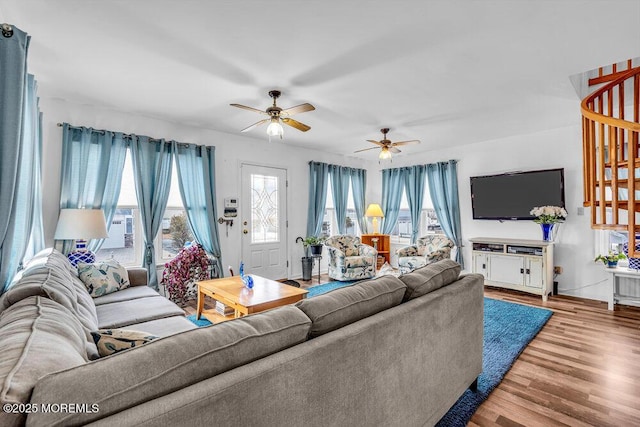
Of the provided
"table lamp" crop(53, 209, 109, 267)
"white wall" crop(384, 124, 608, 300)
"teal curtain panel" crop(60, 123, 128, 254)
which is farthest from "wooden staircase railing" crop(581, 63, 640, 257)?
"teal curtain panel" crop(60, 123, 128, 254)

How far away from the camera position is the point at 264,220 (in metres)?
5.38

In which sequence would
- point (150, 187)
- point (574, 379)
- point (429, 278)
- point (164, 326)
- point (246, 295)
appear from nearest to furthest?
point (429, 278) < point (164, 326) < point (574, 379) < point (246, 295) < point (150, 187)

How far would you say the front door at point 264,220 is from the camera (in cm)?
512

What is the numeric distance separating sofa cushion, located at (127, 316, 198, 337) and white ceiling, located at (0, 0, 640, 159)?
2094 millimetres

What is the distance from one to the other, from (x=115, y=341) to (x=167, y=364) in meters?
0.47

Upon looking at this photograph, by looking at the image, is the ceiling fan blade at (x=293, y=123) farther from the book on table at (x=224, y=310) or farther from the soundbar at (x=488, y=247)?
the soundbar at (x=488, y=247)

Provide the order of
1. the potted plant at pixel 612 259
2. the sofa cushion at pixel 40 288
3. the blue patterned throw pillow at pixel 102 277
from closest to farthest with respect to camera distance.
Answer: the sofa cushion at pixel 40 288 → the blue patterned throw pillow at pixel 102 277 → the potted plant at pixel 612 259

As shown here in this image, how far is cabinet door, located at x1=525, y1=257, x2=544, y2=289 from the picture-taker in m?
4.34

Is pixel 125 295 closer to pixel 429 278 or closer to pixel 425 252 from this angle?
pixel 429 278

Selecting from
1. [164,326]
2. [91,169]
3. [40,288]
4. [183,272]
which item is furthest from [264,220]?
[40,288]

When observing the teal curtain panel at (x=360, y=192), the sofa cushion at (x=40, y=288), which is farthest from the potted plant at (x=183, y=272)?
the teal curtain panel at (x=360, y=192)

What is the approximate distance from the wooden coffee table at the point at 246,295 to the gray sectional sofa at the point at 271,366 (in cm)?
136

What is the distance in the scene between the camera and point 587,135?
10.2ft

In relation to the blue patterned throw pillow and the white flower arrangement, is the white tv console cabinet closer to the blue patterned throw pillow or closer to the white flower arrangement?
the white flower arrangement
